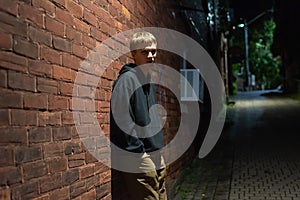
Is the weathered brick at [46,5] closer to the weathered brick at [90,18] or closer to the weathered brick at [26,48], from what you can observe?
the weathered brick at [26,48]

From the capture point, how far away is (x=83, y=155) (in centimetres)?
254

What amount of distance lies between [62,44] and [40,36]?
→ 252 mm

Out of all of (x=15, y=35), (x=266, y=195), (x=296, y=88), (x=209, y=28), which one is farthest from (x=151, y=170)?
(x=296, y=88)

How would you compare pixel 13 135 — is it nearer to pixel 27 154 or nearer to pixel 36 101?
pixel 27 154

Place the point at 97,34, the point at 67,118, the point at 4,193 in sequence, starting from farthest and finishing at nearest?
the point at 97,34 < the point at 67,118 < the point at 4,193

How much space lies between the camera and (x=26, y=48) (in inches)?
74.5

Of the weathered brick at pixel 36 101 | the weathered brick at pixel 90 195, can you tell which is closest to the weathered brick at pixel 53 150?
the weathered brick at pixel 36 101

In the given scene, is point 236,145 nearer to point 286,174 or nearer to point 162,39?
point 286,174

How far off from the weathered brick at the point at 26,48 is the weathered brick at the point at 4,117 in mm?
300

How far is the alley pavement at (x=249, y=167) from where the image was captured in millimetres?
5441

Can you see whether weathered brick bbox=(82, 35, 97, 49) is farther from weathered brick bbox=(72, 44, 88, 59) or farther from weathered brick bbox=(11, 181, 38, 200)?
weathered brick bbox=(11, 181, 38, 200)

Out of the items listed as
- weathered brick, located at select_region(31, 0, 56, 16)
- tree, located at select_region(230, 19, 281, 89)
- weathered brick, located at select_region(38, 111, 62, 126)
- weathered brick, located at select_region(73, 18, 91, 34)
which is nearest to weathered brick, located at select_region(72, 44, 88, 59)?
weathered brick, located at select_region(73, 18, 91, 34)

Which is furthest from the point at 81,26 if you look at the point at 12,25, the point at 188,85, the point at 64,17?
the point at 188,85

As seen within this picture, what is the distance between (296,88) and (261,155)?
17422 millimetres
